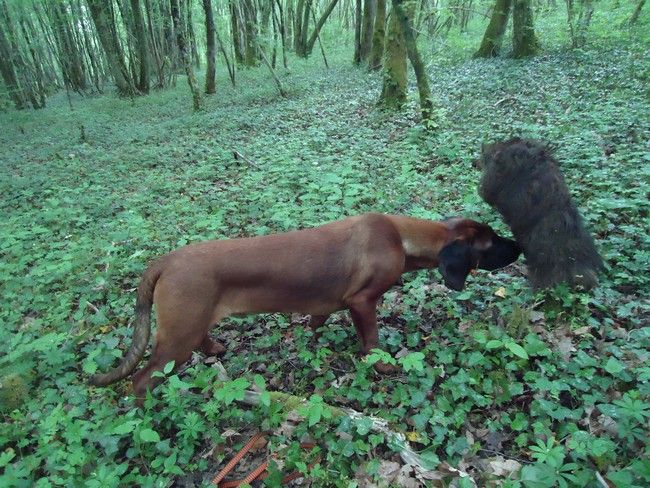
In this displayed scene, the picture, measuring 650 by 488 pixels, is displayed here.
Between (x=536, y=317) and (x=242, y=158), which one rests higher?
(x=536, y=317)

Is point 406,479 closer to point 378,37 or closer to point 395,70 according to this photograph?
point 395,70

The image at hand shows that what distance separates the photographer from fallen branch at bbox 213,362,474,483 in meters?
2.99

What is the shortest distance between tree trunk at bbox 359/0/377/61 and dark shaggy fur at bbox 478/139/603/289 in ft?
62.7

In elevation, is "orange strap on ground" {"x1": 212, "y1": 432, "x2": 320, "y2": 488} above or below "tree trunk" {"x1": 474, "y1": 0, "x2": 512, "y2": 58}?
below

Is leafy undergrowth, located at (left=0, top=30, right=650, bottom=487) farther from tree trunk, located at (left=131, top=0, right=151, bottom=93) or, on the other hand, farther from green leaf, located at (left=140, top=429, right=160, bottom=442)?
tree trunk, located at (left=131, top=0, right=151, bottom=93)

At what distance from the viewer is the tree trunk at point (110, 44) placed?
71.9 ft

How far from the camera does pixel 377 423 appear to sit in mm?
3324

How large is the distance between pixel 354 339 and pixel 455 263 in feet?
4.26

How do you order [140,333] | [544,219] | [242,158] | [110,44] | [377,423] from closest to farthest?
[377,423], [140,333], [544,219], [242,158], [110,44]

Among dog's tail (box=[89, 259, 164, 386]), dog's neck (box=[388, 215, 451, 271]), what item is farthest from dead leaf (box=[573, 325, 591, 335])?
dog's tail (box=[89, 259, 164, 386])

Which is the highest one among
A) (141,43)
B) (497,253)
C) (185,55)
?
(141,43)

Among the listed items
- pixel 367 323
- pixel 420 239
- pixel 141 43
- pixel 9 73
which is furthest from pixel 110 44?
pixel 367 323

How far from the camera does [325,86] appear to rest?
18734 mm

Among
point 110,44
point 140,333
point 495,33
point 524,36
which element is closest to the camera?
point 140,333
